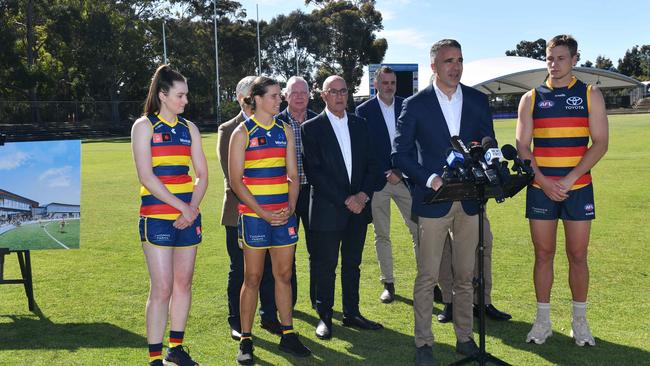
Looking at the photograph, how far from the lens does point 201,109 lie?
6500 centimetres

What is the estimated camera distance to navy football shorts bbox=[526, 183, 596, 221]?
470cm

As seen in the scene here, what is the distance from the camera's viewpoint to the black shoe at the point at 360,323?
5285 millimetres

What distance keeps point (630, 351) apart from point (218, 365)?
3.07 meters

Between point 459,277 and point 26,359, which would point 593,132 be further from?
point 26,359

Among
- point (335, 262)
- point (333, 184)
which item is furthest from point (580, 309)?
point (333, 184)

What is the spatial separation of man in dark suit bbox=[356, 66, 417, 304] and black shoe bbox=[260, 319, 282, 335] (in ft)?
3.97

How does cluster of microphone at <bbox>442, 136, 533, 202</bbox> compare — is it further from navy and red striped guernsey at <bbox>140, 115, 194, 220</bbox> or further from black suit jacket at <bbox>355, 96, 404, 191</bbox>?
black suit jacket at <bbox>355, 96, 404, 191</bbox>

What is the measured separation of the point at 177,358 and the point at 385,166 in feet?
9.13

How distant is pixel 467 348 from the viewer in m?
4.59

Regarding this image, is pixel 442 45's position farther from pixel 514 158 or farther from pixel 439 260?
pixel 439 260

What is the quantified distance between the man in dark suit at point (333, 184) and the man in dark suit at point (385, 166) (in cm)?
80

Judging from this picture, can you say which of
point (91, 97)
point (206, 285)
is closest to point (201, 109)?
point (91, 97)

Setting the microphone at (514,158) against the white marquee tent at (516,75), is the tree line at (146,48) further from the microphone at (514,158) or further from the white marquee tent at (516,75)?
the microphone at (514,158)

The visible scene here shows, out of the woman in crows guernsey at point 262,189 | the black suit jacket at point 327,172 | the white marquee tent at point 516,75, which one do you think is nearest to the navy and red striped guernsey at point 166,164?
the woman in crows guernsey at point 262,189
